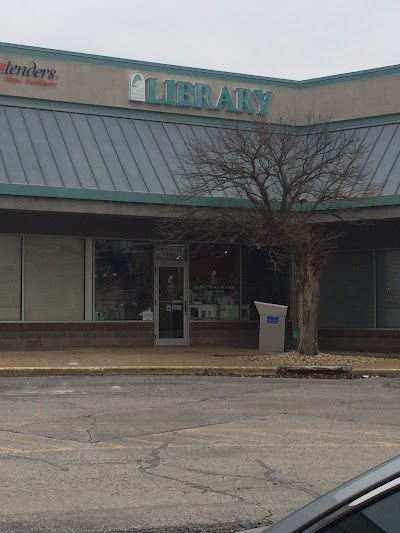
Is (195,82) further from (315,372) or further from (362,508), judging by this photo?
(362,508)

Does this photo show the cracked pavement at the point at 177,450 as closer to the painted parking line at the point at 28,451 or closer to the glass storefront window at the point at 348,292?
the painted parking line at the point at 28,451

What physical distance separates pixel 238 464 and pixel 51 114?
1571 centimetres

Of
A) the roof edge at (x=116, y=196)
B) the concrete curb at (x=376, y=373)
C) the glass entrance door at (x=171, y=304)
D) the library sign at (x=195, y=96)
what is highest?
the library sign at (x=195, y=96)

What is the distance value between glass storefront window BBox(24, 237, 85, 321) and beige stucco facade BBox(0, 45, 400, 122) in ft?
13.4

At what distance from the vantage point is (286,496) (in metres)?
7.14

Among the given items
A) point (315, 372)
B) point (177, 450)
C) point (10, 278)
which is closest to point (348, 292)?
point (315, 372)

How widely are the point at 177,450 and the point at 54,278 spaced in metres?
12.5

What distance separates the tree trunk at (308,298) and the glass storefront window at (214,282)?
438cm

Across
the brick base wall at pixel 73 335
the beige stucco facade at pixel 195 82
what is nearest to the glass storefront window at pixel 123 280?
the brick base wall at pixel 73 335

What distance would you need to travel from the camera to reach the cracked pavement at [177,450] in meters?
6.70

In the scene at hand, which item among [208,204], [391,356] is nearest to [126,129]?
[208,204]

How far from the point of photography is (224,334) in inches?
907

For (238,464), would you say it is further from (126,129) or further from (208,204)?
(126,129)

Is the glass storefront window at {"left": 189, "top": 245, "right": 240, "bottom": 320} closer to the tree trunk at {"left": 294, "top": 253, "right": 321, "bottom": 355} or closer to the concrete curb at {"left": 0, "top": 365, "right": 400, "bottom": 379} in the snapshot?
the tree trunk at {"left": 294, "top": 253, "right": 321, "bottom": 355}
